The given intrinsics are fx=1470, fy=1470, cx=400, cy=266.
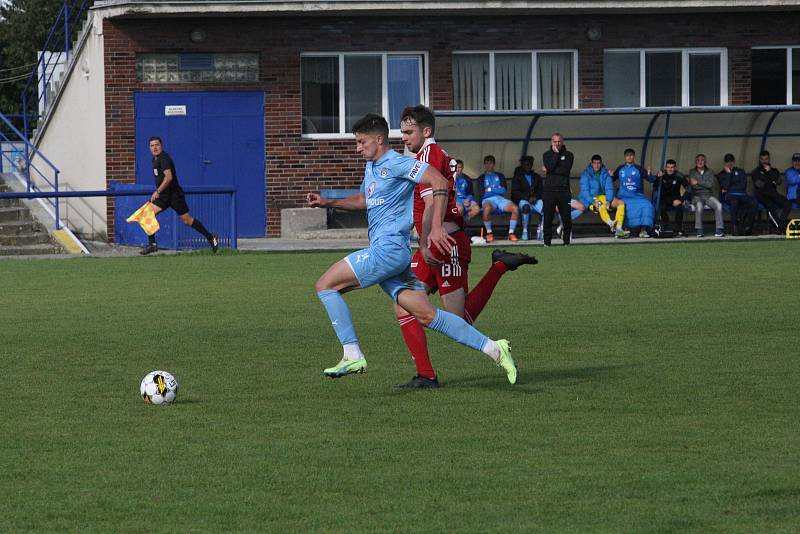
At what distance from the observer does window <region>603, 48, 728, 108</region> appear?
31094 millimetres

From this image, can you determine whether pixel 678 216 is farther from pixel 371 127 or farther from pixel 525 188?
pixel 371 127

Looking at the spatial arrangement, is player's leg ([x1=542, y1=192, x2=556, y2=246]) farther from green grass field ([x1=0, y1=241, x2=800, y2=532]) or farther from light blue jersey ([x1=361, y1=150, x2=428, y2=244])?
light blue jersey ([x1=361, y1=150, x2=428, y2=244])

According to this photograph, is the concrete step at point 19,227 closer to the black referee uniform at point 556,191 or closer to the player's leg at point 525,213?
the player's leg at point 525,213

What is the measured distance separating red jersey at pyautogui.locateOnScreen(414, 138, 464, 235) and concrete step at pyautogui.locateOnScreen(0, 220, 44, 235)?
18.2 metres

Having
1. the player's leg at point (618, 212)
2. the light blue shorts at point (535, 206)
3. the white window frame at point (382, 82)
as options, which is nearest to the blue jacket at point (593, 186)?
the player's leg at point (618, 212)

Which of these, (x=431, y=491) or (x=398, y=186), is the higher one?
(x=398, y=186)

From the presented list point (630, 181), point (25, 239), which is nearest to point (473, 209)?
point (630, 181)

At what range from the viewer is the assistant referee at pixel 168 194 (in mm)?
23844

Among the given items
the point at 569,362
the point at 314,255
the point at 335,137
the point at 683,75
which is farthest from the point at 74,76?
the point at 569,362

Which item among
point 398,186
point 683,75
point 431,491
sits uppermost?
point 683,75

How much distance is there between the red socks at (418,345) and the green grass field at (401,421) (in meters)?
0.19

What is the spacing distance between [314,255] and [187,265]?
270cm

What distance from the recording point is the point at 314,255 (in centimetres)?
2395

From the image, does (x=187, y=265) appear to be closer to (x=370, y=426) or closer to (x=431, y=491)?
(x=370, y=426)
